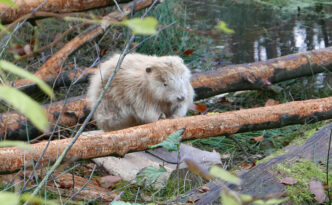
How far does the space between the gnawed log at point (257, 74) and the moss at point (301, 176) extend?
2.32 metres

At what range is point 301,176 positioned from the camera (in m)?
2.59

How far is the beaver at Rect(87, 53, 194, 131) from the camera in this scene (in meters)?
4.04

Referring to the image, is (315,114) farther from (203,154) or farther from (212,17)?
(212,17)

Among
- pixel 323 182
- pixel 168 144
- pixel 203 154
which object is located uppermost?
pixel 168 144

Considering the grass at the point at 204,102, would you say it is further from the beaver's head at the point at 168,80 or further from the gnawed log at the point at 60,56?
the beaver's head at the point at 168,80

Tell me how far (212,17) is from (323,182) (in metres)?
6.80

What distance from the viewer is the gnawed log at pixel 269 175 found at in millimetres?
2449

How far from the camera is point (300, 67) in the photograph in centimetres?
516

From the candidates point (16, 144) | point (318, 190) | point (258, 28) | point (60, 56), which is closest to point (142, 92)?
point (60, 56)

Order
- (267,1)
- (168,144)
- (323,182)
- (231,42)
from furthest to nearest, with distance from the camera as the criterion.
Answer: (267,1) < (231,42) < (323,182) < (168,144)

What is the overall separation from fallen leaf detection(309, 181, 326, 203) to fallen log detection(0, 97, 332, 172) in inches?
38.1

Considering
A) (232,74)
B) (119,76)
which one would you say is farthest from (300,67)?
(119,76)

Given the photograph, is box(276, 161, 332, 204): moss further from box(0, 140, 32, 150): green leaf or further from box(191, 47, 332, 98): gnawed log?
box(191, 47, 332, 98): gnawed log

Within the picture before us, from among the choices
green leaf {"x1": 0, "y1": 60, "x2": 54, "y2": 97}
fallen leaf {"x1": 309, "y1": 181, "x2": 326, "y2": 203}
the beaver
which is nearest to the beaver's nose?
the beaver
